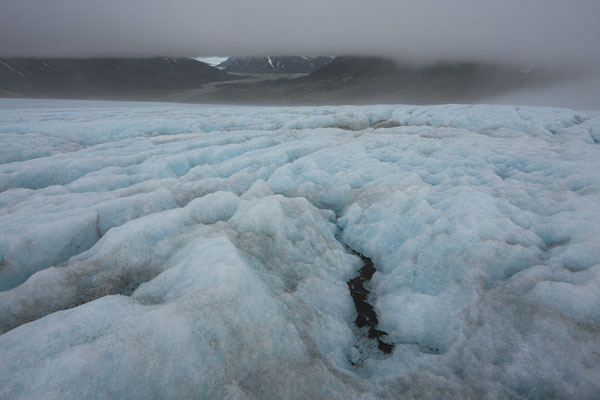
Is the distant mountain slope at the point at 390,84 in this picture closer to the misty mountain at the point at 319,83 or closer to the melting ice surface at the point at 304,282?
the misty mountain at the point at 319,83

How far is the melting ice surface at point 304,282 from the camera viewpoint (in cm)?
358

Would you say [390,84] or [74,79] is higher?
[74,79]

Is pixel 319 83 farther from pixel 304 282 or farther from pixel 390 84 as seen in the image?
pixel 304 282

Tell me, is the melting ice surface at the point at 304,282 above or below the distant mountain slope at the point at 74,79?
below

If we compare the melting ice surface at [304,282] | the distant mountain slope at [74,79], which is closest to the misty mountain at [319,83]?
the distant mountain slope at [74,79]

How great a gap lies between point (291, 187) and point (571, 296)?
8.37 metres

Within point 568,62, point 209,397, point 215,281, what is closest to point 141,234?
point 215,281

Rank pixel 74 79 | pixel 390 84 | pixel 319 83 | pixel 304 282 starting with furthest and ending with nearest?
pixel 319 83 < pixel 74 79 < pixel 390 84 < pixel 304 282

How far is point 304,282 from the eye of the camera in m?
5.72

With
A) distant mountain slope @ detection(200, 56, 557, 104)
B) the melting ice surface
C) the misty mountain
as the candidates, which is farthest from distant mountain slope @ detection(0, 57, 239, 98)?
the melting ice surface

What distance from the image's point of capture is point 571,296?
14.7 ft

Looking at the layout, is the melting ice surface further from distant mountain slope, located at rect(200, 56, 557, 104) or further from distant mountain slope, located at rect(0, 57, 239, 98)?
distant mountain slope, located at rect(0, 57, 239, 98)

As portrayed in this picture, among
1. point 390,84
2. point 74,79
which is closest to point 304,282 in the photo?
point 390,84

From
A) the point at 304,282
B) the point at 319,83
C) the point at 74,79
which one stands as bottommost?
the point at 304,282
